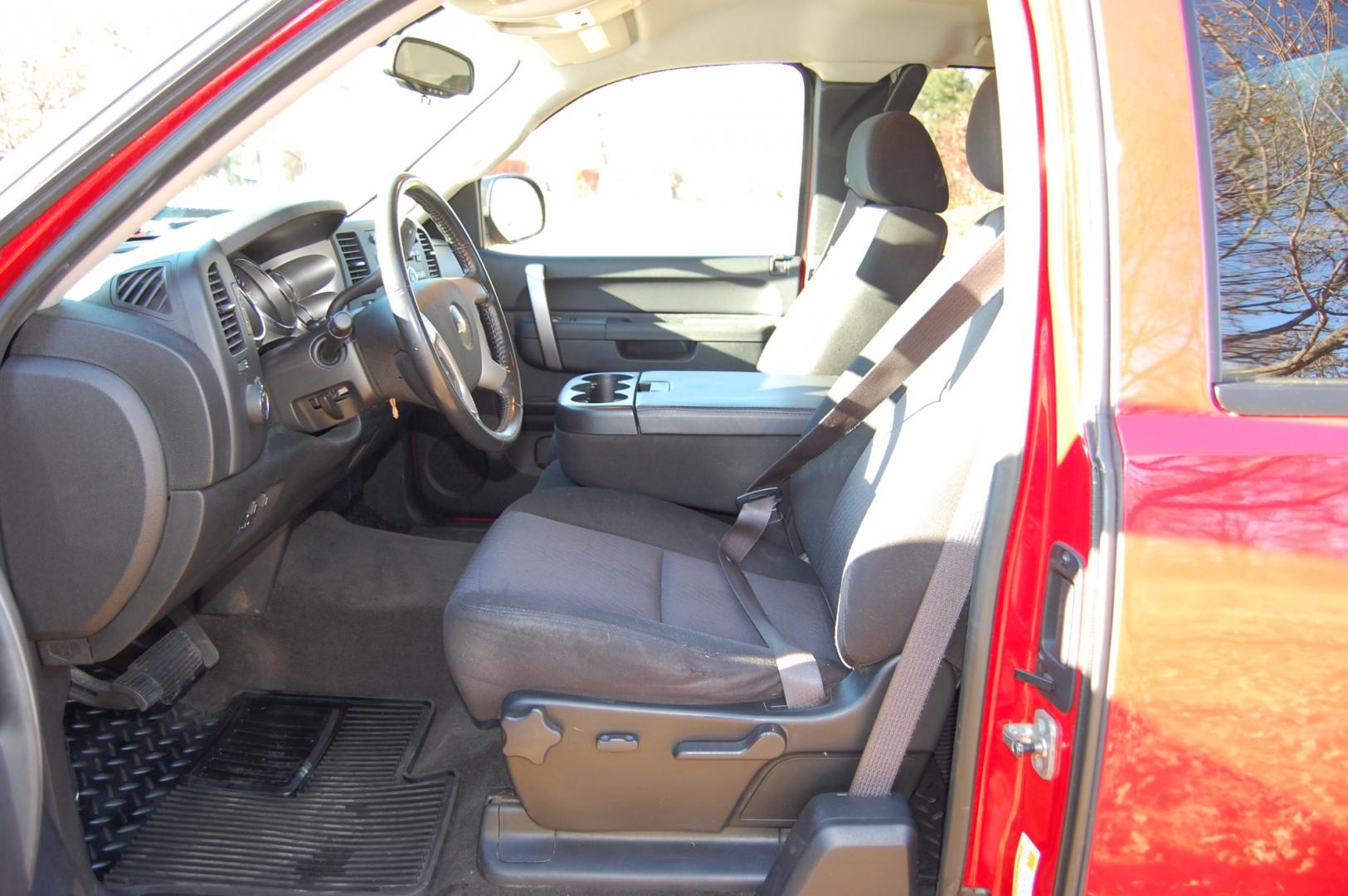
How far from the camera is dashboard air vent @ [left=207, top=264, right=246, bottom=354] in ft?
4.60

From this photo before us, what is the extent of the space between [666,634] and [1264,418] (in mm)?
768

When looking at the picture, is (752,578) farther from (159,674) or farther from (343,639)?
(159,674)

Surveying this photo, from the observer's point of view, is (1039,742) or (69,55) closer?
(1039,742)

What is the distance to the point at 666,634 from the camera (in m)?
1.32

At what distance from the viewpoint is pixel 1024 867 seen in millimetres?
963

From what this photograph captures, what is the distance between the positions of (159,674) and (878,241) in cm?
182

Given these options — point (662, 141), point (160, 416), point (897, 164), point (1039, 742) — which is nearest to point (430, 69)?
point (897, 164)

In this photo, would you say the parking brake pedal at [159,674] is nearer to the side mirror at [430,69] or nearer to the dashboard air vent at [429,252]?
the dashboard air vent at [429,252]

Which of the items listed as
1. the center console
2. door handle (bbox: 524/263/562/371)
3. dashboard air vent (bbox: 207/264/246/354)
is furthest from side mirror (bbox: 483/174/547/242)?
dashboard air vent (bbox: 207/264/246/354)

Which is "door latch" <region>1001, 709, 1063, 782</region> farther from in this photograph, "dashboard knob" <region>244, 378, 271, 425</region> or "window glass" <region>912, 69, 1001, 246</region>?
"window glass" <region>912, 69, 1001, 246</region>

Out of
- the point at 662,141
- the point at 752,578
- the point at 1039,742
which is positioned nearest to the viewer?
the point at 1039,742

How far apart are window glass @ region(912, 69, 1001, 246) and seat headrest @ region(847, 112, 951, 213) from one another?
7 cm

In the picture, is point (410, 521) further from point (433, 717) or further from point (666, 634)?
point (666, 634)

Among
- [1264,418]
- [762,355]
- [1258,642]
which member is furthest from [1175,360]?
[762,355]
